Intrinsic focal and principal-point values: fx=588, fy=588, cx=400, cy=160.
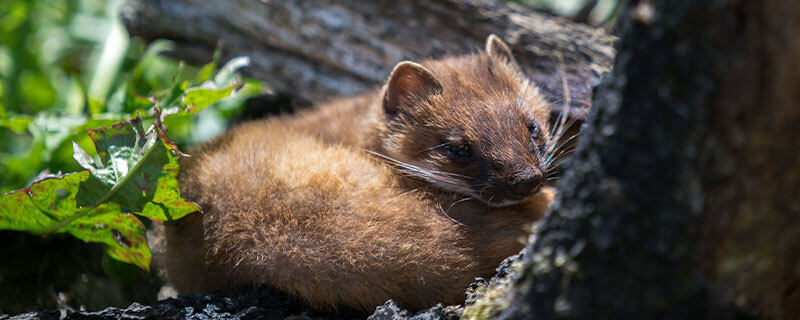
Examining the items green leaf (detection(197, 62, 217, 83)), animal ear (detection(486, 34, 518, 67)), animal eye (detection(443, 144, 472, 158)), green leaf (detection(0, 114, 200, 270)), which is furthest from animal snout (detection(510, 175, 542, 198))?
green leaf (detection(197, 62, 217, 83))

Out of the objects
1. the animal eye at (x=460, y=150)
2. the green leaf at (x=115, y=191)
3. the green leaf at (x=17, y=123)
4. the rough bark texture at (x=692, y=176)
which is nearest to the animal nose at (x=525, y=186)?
the animal eye at (x=460, y=150)

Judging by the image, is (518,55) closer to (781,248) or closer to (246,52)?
(246,52)

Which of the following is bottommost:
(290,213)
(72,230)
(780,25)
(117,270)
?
(117,270)

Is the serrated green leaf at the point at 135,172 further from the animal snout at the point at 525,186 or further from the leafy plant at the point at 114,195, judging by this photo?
the animal snout at the point at 525,186

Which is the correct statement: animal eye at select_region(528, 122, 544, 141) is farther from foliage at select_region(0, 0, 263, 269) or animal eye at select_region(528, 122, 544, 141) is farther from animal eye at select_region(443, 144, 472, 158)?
foliage at select_region(0, 0, 263, 269)

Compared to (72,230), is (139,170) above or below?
above

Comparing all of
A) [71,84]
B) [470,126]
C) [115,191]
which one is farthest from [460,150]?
[71,84]

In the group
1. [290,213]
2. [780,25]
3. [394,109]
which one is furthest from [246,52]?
[780,25]
